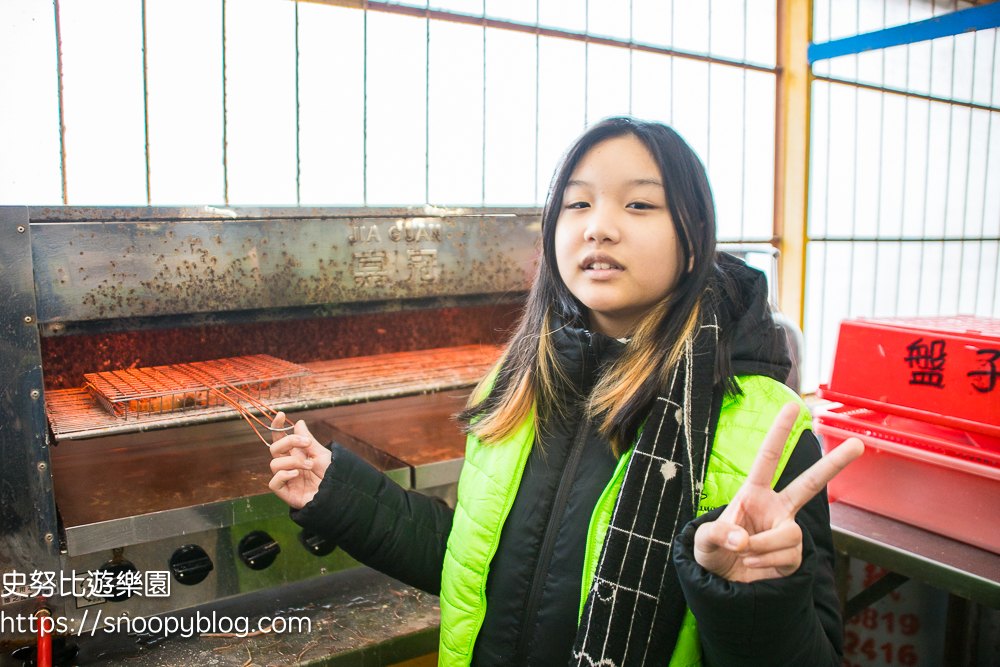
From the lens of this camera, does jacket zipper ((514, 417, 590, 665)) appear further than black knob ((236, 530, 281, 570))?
No

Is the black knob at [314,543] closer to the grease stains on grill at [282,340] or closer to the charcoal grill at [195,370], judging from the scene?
the charcoal grill at [195,370]

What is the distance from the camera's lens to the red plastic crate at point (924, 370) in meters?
1.41

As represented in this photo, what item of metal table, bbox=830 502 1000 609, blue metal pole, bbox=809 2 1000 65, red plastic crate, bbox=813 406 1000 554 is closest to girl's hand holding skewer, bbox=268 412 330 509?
metal table, bbox=830 502 1000 609

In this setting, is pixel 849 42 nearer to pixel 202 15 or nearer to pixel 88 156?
pixel 202 15

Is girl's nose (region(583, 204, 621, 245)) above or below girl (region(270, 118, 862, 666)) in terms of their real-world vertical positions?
above

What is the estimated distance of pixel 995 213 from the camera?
4.35 m

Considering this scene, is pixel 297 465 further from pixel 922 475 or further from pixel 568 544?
pixel 922 475

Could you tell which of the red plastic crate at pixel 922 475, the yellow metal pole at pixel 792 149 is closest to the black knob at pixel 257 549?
the red plastic crate at pixel 922 475

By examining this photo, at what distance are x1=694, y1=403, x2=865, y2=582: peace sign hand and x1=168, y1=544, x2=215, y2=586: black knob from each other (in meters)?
1.06

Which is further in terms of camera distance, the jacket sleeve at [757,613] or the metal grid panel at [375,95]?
the metal grid panel at [375,95]

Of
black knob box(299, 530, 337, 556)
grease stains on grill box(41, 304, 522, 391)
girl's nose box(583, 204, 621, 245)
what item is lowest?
black knob box(299, 530, 337, 556)

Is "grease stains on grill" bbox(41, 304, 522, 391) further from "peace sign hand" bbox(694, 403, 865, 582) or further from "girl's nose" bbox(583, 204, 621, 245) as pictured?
"peace sign hand" bbox(694, 403, 865, 582)

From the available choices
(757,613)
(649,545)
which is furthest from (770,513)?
(649,545)

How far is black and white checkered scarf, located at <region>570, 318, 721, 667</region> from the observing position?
3.01 feet
